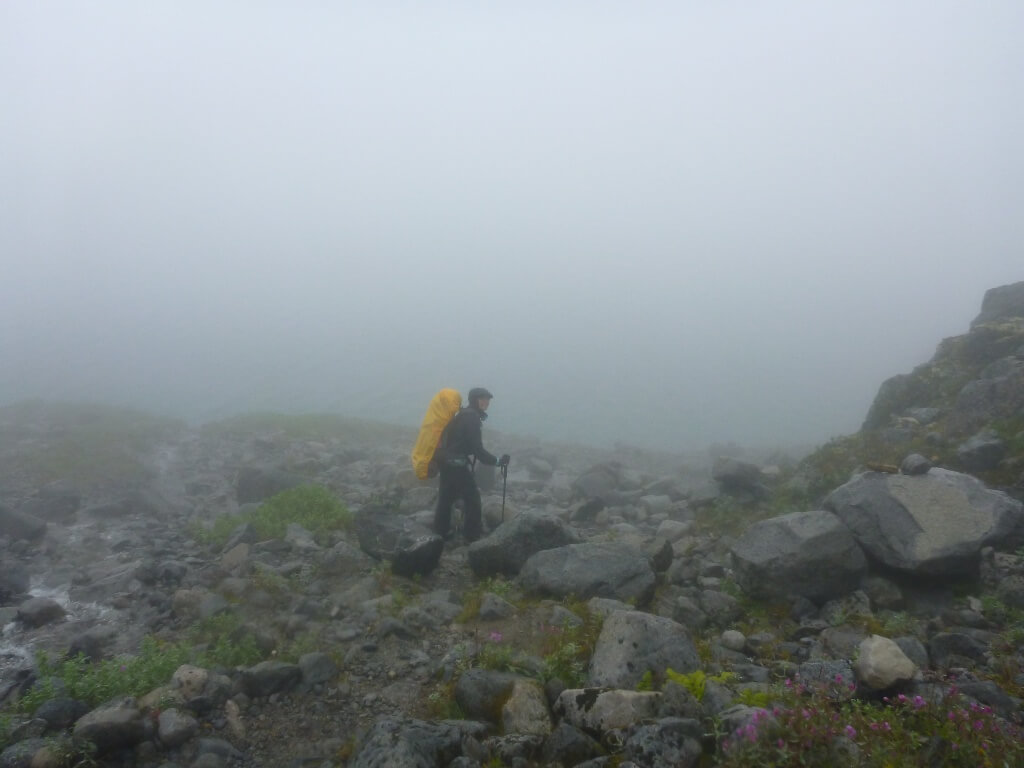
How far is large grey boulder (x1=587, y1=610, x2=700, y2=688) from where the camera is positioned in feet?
21.2

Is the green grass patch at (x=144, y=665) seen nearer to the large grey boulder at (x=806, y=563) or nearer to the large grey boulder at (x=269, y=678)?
the large grey boulder at (x=269, y=678)

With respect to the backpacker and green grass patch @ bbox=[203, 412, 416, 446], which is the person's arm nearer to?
the backpacker

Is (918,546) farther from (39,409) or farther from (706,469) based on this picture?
(39,409)

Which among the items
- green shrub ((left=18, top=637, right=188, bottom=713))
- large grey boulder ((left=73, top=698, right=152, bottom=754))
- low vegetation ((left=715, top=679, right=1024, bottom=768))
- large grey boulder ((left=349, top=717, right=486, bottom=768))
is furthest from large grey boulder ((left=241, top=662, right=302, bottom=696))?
→ low vegetation ((left=715, top=679, right=1024, bottom=768))

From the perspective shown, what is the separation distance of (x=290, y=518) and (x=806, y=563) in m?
9.52

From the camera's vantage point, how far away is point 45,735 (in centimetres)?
607

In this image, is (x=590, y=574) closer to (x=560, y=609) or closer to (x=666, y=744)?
(x=560, y=609)

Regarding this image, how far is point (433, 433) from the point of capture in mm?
12492

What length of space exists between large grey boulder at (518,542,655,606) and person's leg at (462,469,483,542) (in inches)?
102

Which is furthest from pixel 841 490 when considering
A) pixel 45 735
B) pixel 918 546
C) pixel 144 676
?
pixel 45 735

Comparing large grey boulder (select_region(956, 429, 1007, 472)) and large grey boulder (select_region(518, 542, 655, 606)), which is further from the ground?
large grey boulder (select_region(956, 429, 1007, 472))

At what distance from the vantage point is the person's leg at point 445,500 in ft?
41.1

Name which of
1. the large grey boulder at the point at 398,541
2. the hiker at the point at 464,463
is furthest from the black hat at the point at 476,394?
the large grey boulder at the point at 398,541

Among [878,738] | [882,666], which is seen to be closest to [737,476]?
[882,666]
